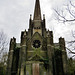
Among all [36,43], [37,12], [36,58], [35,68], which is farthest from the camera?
[37,12]

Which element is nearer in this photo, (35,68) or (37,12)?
(35,68)

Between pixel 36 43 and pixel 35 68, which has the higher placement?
pixel 36 43

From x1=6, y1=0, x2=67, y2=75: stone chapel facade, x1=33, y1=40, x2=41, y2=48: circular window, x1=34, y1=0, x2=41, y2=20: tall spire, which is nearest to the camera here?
x1=6, y1=0, x2=67, y2=75: stone chapel facade

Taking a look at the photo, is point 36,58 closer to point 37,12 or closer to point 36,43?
point 36,43

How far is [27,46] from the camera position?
27.6 meters

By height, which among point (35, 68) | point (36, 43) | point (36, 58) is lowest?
point (35, 68)

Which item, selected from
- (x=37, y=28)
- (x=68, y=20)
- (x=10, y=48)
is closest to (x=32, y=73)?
(x=10, y=48)

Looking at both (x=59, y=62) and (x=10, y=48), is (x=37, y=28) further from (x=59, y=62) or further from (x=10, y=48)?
(x=59, y=62)

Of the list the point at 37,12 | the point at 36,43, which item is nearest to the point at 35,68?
the point at 36,43

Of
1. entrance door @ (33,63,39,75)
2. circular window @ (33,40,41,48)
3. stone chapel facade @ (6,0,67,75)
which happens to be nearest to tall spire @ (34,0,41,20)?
stone chapel facade @ (6,0,67,75)

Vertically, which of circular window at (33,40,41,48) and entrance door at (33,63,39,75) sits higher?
circular window at (33,40,41,48)

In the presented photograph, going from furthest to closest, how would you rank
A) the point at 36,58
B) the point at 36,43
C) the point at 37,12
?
the point at 37,12, the point at 36,43, the point at 36,58

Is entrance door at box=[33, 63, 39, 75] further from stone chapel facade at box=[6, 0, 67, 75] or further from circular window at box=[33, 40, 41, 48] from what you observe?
circular window at box=[33, 40, 41, 48]

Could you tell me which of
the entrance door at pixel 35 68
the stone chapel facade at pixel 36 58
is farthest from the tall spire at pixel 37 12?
the entrance door at pixel 35 68
